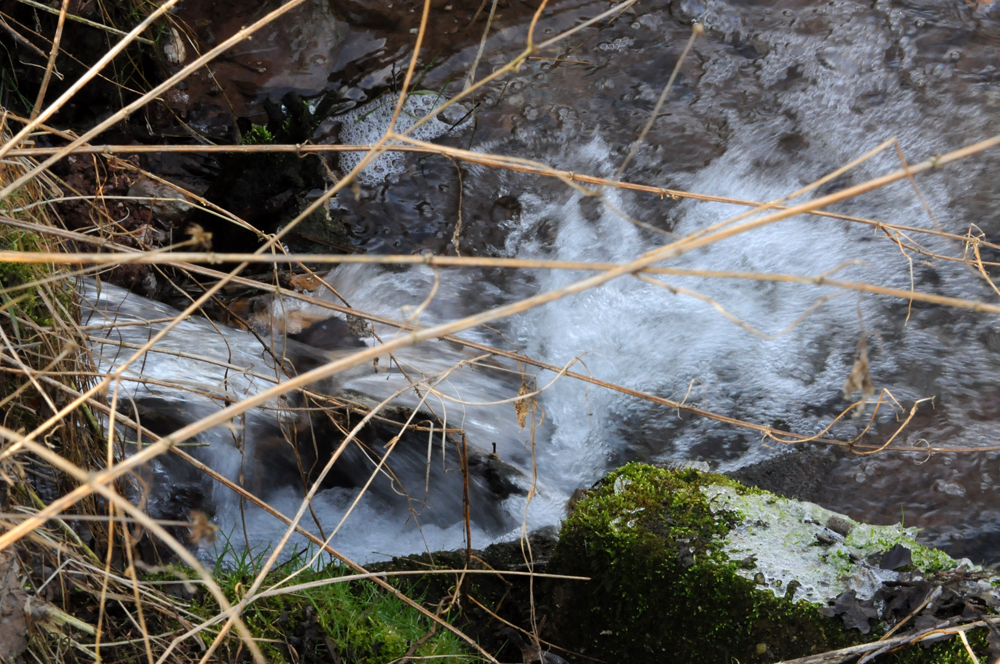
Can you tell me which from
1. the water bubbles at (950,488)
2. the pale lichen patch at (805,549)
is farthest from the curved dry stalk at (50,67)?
the water bubbles at (950,488)

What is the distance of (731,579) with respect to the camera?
190 centimetres

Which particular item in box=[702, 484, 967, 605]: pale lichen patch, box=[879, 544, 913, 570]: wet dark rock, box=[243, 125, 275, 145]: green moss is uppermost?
box=[243, 125, 275, 145]: green moss

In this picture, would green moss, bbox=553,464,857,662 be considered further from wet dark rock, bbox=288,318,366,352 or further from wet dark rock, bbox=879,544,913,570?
wet dark rock, bbox=288,318,366,352

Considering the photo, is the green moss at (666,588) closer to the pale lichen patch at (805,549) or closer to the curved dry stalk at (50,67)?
the pale lichen patch at (805,549)

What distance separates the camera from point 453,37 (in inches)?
200

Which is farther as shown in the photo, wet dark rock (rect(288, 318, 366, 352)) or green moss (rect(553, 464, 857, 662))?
wet dark rock (rect(288, 318, 366, 352))

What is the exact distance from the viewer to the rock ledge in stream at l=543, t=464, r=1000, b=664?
1.69 metres

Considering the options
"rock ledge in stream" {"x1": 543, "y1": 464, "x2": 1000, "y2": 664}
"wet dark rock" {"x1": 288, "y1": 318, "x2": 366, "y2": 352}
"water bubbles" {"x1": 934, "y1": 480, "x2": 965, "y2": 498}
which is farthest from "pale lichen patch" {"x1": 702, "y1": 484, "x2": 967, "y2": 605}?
"wet dark rock" {"x1": 288, "y1": 318, "x2": 366, "y2": 352}

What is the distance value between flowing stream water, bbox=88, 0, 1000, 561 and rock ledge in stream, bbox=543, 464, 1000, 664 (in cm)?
81

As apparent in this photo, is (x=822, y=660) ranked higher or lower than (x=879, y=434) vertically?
higher

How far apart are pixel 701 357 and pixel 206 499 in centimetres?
245

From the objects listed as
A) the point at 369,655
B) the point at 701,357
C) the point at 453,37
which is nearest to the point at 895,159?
the point at 701,357

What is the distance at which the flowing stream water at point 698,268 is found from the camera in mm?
A: 3020

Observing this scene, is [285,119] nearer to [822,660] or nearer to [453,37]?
[453,37]
